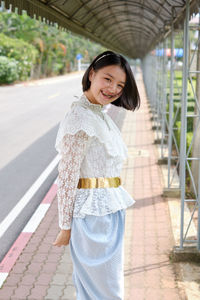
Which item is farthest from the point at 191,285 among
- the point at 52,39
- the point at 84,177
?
the point at 52,39

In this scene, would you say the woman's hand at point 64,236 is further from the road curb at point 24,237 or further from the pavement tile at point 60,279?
the road curb at point 24,237

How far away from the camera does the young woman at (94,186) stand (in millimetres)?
2447

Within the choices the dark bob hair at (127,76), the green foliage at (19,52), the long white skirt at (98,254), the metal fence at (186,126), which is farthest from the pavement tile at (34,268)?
the green foliage at (19,52)

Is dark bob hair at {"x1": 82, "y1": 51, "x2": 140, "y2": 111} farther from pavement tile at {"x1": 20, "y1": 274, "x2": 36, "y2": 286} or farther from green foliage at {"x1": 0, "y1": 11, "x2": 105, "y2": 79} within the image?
green foliage at {"x1": 0, "y1": 11, "x2": 105, "y2": 79}

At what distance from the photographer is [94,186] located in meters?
2.52

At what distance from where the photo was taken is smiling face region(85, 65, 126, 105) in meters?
2.52

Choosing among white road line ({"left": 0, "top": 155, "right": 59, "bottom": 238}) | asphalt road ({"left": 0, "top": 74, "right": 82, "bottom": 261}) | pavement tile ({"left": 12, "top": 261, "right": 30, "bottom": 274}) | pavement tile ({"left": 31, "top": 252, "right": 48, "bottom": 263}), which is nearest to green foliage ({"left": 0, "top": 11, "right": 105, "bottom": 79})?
asphalt road ({"left": 0, "top": 74, "right": 82, "bottom": 261})

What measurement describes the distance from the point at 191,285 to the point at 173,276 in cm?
29

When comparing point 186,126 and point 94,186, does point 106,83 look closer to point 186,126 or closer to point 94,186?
point 94,186

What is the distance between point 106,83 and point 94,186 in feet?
1.91

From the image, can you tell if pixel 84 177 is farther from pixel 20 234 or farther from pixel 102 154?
pixel 20 234

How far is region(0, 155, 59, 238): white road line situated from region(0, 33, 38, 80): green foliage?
30183 millimetres

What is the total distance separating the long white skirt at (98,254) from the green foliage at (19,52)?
3672cm

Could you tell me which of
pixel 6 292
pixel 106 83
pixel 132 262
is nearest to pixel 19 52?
pixel 132 262
